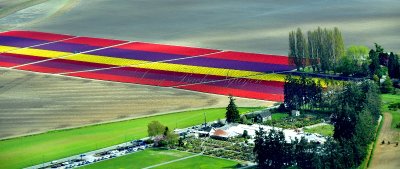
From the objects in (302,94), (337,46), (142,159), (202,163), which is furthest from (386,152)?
(337,46)

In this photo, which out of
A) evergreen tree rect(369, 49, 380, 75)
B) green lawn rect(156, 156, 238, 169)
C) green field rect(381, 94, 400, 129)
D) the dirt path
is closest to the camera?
the dirt path

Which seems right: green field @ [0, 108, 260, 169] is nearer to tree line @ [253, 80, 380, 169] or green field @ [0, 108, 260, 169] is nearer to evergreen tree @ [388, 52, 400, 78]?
tree line @ [253, 80, 380, 169]

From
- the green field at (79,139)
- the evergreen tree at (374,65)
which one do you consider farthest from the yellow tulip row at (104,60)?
the evergreen tree at (374,65)

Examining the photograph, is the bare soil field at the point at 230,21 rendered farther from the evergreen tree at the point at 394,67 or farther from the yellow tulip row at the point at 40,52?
the evergreen tree at the point at 394,67

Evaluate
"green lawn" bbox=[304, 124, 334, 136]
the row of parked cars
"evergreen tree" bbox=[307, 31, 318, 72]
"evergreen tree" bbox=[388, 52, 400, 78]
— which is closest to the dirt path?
"green lawn" bbox=[304, 124, 334, 136]

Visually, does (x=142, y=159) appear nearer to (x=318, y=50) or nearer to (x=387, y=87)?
(x=387, y=87)

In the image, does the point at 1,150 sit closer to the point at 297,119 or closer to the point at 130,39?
the point at 297,119

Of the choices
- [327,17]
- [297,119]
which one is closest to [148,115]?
[297,119]

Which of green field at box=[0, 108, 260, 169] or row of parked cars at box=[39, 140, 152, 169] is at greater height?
green field at box=[0, 108, 260, 169]
